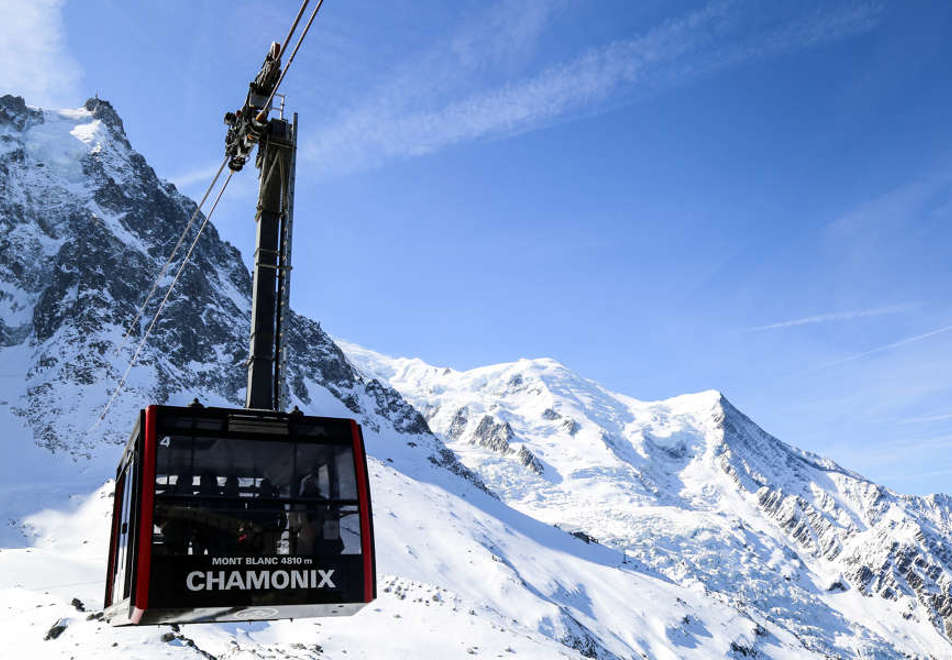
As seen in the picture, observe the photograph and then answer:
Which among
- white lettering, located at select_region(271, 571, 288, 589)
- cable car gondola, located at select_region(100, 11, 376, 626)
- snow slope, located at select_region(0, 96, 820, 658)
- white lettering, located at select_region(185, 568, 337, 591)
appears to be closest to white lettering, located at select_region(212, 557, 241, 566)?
cable car gondola, located at select_region(100, 11, 376, 626)

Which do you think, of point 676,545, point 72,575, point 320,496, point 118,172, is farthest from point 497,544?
point 676,545

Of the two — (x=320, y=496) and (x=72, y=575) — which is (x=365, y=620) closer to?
(x=72, y=575)

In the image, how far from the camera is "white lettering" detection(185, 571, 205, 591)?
10.6 metres

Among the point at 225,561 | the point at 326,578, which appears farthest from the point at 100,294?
the point at 326,578

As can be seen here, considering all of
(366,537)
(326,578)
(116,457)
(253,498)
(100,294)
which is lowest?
(326,578)

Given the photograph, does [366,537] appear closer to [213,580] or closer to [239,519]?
[239,519]

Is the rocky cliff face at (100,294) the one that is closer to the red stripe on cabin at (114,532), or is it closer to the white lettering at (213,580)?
the red stripe on cabin at (114,532)

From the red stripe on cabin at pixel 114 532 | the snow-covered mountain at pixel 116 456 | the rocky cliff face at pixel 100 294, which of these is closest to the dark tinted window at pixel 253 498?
the red stripe on cabin at pixel 114 532

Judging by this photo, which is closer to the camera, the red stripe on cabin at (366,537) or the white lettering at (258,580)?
the white lettering at (258,580)

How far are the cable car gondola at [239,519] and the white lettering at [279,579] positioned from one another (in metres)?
0.02

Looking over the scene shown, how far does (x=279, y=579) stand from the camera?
1119cm

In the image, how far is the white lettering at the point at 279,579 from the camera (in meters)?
11.1

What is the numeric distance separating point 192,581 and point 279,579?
127 centimetres

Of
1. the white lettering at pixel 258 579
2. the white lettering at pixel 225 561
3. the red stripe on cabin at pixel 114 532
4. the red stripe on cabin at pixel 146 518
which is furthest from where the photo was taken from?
the red stripe on cabin at pixel 114 532
